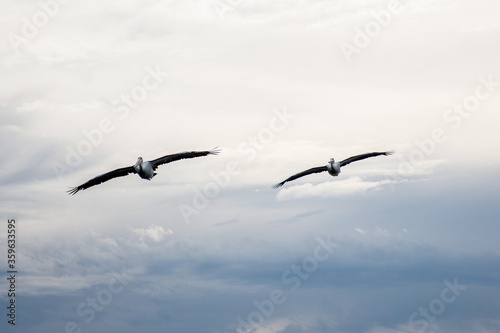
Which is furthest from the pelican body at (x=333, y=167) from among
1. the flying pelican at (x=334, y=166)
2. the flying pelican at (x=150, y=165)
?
the flying pelican at (x=150, y=165)

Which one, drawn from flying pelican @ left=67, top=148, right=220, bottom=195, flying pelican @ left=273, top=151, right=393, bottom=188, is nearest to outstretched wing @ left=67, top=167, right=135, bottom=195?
flying pelican @ left=67, top=148, right=220, bottom=195

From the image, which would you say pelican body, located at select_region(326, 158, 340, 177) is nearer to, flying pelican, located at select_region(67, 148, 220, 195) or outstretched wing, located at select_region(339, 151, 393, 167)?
outstretched wing, located at select_region(339, 151, 393, 167)

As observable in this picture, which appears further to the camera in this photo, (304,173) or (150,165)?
(304,173)

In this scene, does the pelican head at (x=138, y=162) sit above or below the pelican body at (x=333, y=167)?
above

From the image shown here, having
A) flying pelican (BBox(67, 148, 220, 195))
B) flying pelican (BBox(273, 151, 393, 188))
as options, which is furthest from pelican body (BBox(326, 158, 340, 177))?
flying pelican (BBox(67, 148, 220, 195))

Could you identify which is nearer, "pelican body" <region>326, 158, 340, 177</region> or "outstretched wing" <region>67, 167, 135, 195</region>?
"outstretched wing" <region>67, 167, 135, 195</region>

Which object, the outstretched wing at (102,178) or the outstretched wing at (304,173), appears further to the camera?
the outstretched wing at (304,173)

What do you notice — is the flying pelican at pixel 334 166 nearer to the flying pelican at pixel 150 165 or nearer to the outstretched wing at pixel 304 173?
the outstretched wing at pixel 304 173

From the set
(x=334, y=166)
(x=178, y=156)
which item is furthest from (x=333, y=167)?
(x=178, y=156)

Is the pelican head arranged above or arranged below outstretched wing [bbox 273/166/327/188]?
above

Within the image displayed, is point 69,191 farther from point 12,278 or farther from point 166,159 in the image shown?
point 12,278

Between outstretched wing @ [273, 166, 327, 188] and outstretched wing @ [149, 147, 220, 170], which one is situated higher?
outstretched wing @ [149, 147, 220, 170]

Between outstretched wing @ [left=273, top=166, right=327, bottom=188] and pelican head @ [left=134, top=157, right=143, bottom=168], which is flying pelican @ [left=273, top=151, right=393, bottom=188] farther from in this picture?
pelican head @ [left=134, top=157, right=143, bottom=168]

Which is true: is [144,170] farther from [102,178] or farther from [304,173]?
[304,173]
